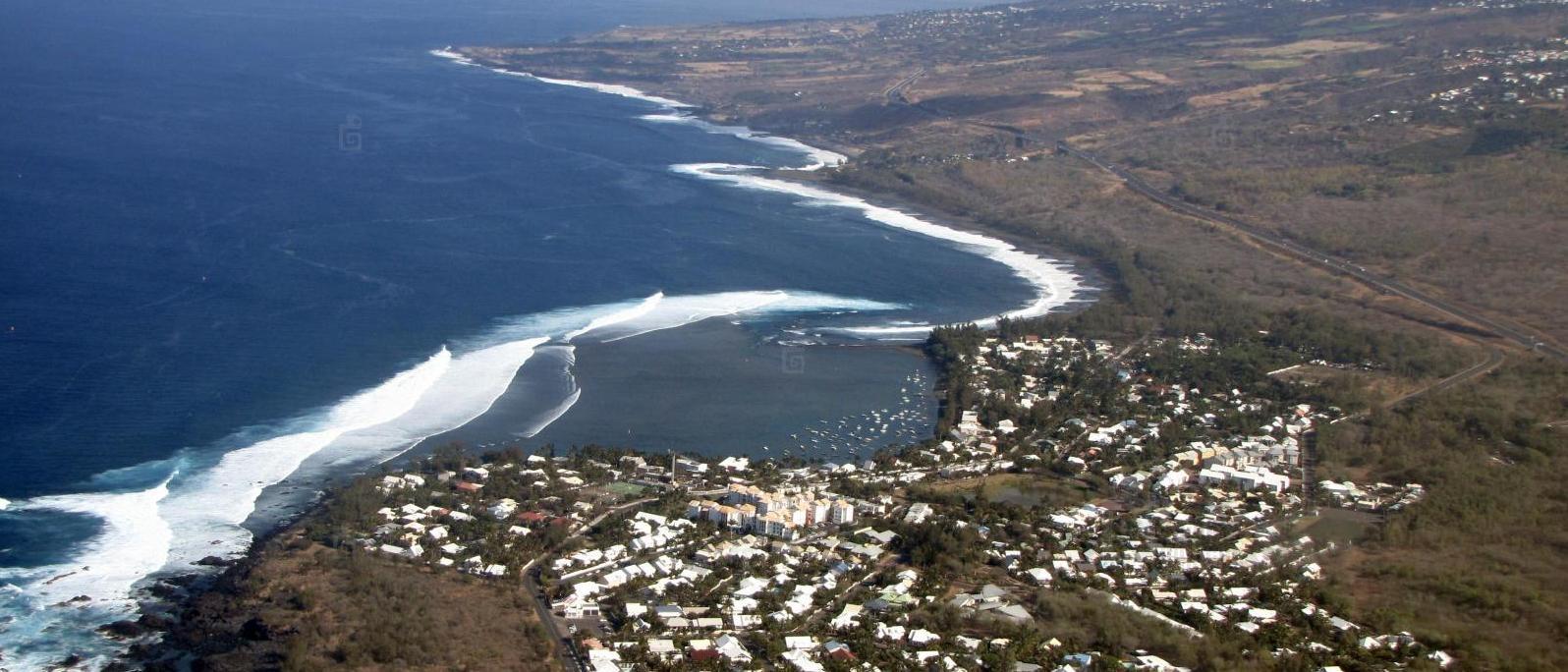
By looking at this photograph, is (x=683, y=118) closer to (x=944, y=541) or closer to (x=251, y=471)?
(x=251, y=471)

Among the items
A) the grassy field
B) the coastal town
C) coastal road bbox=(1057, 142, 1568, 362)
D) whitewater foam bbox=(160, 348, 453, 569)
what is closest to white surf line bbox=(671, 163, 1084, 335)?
coastal road bbox=(1057, 142, 1568, 362)

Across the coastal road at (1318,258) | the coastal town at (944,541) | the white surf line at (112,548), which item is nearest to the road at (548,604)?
the coastal town at (944,541)

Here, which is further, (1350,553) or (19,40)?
(19,40)

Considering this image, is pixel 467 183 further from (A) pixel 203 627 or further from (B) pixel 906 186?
(A) pixel 203 627

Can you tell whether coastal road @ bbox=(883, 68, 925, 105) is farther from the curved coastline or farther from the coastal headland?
the coastal headland

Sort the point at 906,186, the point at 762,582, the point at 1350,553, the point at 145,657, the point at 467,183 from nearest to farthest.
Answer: the point at 145,657 < the point at 762,582 < the point at 1350,553 < the point at 467,183 < the point at 906,186

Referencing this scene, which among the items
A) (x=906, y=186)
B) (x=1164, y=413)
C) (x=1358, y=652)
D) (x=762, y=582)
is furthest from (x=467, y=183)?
(x=1358, y=652)
